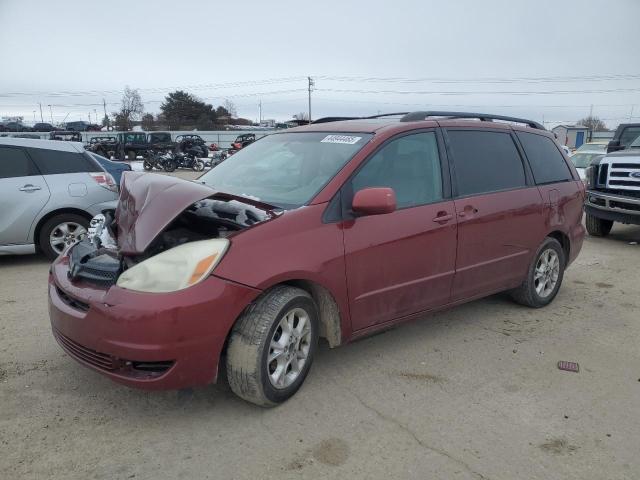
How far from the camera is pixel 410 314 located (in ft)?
12.4

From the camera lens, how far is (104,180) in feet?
22.4

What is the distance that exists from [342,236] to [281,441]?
4.08ft

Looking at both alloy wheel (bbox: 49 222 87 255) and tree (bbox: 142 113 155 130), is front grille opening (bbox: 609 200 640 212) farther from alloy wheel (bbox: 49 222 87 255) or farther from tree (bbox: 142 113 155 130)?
tree (bbox: 142 113 155 130)

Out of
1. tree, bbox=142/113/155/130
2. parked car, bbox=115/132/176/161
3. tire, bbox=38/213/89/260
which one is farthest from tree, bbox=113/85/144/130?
tire, bbox=38/213/89/260

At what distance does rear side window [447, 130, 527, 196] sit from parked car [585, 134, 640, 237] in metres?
4.76

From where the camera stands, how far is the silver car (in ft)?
20.4

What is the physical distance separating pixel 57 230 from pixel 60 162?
884 mm

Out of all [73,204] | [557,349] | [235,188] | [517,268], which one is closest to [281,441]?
[235,188]

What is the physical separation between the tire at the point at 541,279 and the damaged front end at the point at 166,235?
111 inches

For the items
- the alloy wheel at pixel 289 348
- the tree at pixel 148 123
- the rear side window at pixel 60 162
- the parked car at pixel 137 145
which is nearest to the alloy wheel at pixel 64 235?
the rear side window at pixel 60 162

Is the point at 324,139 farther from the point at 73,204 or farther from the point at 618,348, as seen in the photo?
the point at 73,204

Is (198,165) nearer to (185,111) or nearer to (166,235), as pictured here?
(166,235)

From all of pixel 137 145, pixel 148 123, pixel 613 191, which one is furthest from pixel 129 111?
pixel 613 191

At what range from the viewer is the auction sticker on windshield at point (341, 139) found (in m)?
3.66
